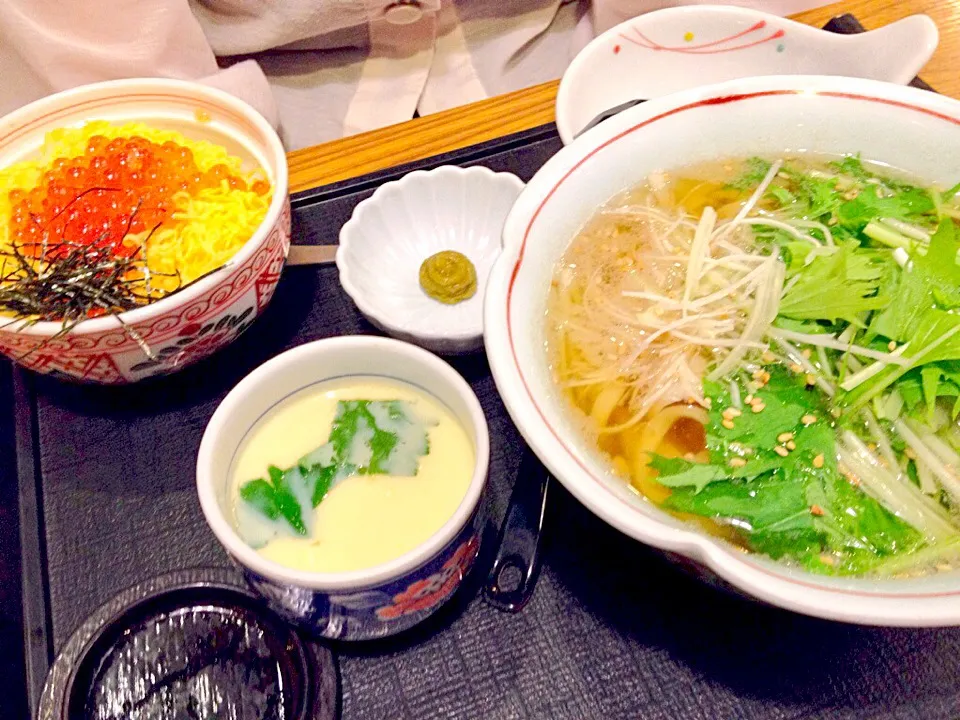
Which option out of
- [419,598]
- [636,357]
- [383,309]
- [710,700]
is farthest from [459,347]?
[710,700]

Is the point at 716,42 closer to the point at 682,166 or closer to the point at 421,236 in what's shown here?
the point at 682,166

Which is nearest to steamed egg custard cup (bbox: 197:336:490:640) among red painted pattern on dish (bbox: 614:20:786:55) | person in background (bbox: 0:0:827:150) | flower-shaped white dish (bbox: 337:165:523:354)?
flower-shaped white dish (bbox: 337:165:523:354)

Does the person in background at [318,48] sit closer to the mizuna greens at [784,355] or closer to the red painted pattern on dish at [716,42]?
the red painted pattern on dish at [716,42]

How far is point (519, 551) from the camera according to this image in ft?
3.68

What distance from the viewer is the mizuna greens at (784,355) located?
3.13 feet

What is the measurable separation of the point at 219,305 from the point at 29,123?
0.69m

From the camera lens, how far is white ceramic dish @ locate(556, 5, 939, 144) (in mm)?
1615

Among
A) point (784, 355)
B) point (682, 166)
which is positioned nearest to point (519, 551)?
point (784, 355)

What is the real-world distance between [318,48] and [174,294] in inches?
46.9

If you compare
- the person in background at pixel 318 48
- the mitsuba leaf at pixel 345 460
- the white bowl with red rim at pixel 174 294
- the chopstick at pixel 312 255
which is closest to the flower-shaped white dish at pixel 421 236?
the chopstick at pixel 312 255

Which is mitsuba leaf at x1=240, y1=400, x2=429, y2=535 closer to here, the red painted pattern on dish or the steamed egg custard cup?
the steamed egg custard cup

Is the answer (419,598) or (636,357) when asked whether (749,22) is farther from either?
(419,598)

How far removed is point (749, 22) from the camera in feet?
5.79

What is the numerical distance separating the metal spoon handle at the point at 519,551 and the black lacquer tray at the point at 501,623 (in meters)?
0.03
